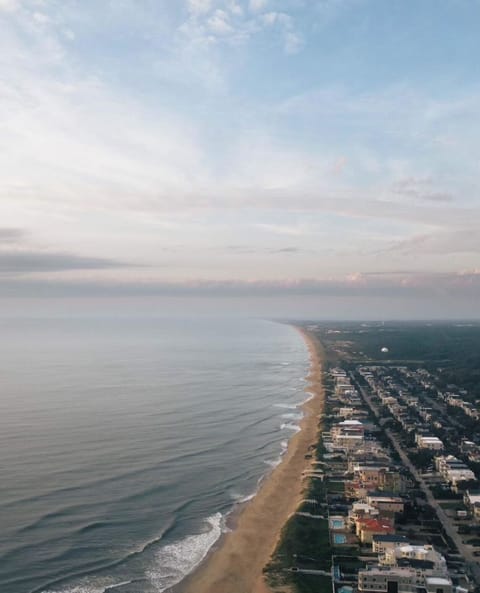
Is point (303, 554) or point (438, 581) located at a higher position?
point (438, 581)

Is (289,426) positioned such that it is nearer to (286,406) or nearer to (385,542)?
(286,406)

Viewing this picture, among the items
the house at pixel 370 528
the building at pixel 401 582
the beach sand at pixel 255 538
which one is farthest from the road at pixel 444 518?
the beach sand at pixel 255 538

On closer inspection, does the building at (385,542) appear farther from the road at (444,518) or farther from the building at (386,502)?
the building at (386,502)

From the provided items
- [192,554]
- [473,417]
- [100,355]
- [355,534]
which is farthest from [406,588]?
[100,355]

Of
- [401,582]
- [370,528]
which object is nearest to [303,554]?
[370,528]

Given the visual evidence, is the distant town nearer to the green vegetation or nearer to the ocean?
the green vegetation
